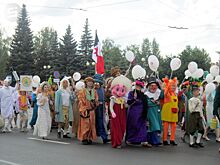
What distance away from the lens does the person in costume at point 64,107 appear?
12.5 meters

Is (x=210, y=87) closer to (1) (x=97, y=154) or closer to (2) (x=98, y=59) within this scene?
(1) (x=97, y=154)

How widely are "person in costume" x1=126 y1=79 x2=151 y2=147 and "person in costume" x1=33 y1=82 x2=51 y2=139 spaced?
2901mm

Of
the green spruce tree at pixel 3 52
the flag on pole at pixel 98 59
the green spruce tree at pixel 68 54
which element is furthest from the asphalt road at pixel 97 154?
the green spruce tree at pixel 3 52

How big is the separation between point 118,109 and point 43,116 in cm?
294

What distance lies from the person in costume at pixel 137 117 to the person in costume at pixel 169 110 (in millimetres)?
662

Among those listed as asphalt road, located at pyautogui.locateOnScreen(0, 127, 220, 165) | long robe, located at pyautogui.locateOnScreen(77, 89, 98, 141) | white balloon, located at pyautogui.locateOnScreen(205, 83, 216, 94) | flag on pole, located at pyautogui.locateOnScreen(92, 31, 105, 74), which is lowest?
asphalt road, located at pyautogui.locateOnScreen(0, 127, 220, 165)

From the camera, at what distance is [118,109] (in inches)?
421

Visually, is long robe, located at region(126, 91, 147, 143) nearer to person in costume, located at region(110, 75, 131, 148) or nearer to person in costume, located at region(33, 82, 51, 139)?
person in costume, located at region(110, 75, 131, 148)

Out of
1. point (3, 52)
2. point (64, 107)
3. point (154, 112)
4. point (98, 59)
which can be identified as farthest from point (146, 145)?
point (3, 52)

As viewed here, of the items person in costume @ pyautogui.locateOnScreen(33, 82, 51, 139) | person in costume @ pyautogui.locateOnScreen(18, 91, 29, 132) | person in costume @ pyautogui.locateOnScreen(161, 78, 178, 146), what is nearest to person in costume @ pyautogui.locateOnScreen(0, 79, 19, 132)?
person in costume @ pyautogui.locateOnScreen(18, 91, 29, 132)

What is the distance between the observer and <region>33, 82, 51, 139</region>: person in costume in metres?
12.3

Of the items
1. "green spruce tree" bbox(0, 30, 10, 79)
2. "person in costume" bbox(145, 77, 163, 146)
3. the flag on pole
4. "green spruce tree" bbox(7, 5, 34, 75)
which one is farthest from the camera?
"green spruce tree" bbox(0, 30, 10, 79)

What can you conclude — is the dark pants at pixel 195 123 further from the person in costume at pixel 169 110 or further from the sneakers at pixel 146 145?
the sneakers at pixel 146 145

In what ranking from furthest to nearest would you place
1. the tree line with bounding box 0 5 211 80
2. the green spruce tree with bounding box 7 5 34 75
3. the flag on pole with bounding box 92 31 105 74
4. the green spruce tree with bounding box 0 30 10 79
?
the green spruce tree with bounding box 0 30 10 79
the green spruce tree with bounding box 7 5 34 75
the tree line with bounding box 0 5 211 80
the flag on pole with bounding box 92 31 105 74
